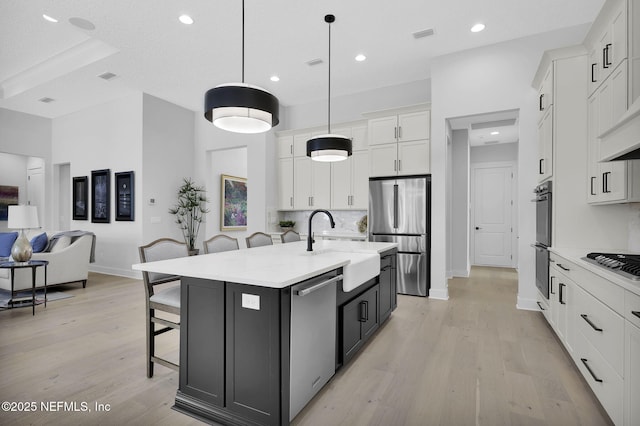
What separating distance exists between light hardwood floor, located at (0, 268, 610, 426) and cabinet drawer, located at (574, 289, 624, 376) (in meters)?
0.43

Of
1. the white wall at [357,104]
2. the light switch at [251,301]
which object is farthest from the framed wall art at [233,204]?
the light switch at [251,301]

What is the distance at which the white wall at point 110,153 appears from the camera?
5926 mm

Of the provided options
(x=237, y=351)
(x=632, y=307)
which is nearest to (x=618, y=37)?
(x=632, y=307)

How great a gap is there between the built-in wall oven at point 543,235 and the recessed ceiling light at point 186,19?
4.37 meters

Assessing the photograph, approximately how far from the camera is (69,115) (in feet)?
23.1

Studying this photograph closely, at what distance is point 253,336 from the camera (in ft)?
5.61

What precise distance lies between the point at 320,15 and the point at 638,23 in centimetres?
280

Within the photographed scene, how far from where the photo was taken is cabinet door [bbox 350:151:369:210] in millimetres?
5465

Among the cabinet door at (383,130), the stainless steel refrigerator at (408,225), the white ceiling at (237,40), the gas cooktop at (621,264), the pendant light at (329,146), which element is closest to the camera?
the gas cooktop at (621,264)

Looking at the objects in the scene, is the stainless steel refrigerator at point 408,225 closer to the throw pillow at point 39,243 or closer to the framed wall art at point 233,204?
the framed wall art at point 233,204

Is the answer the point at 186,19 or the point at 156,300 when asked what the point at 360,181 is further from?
the point at 156,300

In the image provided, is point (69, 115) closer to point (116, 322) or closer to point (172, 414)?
point (116, 322)

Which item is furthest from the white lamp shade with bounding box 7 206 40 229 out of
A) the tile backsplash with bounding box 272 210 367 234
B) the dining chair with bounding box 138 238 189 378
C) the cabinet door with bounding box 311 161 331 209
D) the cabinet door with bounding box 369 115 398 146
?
the cabinet door with bounding box 369 115 398 146

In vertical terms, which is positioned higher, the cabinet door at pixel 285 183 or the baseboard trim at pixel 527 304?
the cabinet door at pixel 285 183
